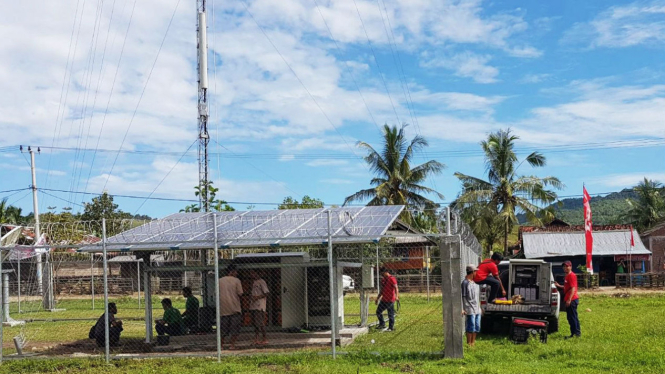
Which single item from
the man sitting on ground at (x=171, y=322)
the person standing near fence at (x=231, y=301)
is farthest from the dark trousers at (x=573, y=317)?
the man sitting on ground at (x=171, y=322)

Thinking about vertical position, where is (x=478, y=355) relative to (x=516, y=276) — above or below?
below

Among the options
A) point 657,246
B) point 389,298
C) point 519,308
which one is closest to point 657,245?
point 657,246

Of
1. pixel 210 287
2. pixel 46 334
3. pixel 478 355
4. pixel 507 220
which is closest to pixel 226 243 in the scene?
pixel 210 287

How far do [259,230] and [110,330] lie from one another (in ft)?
13.4

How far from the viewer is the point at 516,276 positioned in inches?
653

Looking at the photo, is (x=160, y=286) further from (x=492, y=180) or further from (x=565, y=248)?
(x=565, y=248)

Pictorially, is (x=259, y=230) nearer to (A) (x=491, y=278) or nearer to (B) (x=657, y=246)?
(A) (x=491, y=278)

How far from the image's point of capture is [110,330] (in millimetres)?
15562

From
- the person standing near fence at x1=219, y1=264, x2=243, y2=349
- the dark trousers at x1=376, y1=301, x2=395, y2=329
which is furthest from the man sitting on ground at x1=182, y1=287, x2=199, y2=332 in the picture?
the dark trousers at x1=376, y1=301, x2=395, y2=329

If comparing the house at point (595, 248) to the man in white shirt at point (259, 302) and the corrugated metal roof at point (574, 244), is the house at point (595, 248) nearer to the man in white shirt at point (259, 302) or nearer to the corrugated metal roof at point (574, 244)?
the corrugated metal roof at point (574, 244)

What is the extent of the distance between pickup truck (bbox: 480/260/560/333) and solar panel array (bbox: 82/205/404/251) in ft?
9.88

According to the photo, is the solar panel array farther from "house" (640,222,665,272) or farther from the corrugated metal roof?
"house" (640,222,665,272)

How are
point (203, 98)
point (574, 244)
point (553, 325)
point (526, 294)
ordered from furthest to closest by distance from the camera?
1. point (574, 244)
2. point (203, 98)
3. point (526, 294)
4. point (553, 325)

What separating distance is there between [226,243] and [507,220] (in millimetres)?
29817
